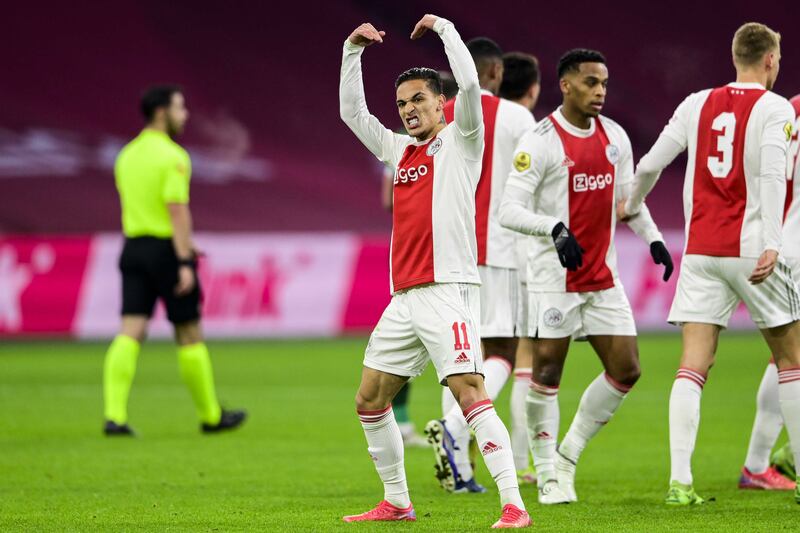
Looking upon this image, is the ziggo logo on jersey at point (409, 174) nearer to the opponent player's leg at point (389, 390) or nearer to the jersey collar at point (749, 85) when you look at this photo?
the opponent player's leg at point (389, 390)

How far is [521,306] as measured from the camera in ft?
23.9

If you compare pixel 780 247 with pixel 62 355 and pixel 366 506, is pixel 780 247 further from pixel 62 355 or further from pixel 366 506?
pixel 62 355

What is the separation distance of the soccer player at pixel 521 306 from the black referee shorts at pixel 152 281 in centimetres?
284

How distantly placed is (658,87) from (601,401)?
50.5 feet

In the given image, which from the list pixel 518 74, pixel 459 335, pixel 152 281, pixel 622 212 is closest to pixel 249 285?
pixel 152 281

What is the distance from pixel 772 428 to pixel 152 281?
470 cm

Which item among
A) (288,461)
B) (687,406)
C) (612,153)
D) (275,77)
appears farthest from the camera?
(275,77)

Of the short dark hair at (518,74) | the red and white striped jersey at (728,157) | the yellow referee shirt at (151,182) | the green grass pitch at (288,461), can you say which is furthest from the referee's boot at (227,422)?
the red and white striped jersey at (728,157)

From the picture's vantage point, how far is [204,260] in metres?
17.4

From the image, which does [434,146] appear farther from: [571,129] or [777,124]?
[777,124]

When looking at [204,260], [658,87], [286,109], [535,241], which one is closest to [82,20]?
[286,109]

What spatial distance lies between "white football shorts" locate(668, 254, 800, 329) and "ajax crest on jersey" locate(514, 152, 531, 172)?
88 centimetres

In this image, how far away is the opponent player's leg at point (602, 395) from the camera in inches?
256

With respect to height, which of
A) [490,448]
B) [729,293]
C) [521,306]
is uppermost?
[729,293]
